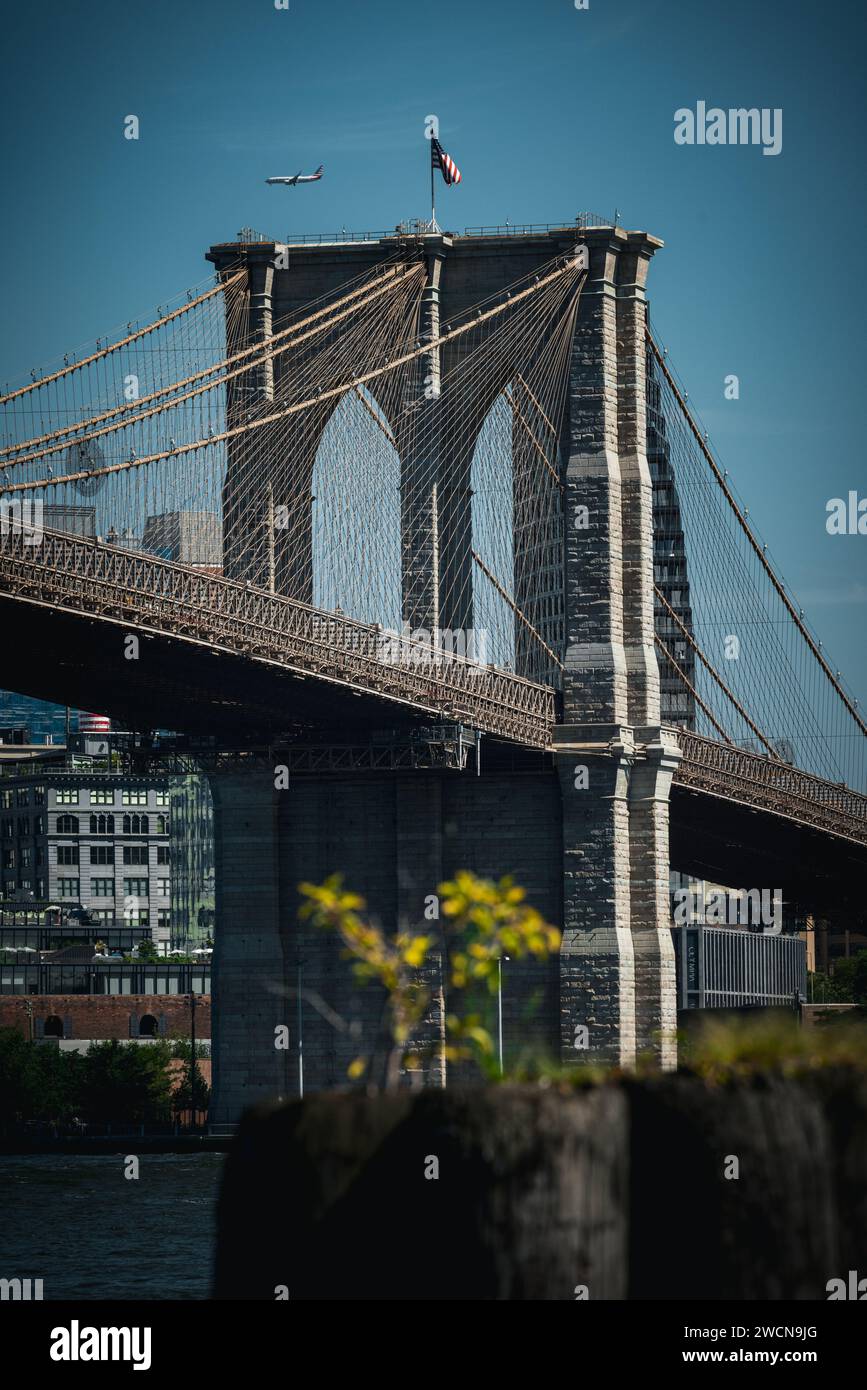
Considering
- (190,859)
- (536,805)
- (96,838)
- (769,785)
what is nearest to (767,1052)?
(536,805)

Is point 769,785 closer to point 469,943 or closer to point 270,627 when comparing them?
point 270,627

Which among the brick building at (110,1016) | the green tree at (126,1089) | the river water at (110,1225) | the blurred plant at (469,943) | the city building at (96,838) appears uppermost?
the city building at (96,838)

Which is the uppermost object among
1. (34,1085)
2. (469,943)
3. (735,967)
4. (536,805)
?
(536,805)

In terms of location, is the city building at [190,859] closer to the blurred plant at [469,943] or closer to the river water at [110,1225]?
the river water at [110,1225]

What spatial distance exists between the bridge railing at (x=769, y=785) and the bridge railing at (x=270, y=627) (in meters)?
6.66

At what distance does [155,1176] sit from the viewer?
2479 inches

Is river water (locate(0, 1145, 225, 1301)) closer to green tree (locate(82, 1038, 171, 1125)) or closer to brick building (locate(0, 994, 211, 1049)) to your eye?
green tree (locate(82, 1038, 171, 1125))

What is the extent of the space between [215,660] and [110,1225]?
11935 mm

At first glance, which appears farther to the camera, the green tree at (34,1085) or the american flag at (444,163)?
the green tree at (34,1085)

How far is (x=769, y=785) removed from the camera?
243 ft

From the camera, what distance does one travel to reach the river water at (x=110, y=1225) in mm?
41875

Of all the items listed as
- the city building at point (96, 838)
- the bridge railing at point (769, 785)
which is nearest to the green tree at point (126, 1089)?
the bridge railing at point (769, 785)

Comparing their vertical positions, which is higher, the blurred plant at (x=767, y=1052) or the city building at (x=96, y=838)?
the city building at (x=96, y=838)

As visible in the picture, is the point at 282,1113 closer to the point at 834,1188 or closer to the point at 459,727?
the point at 834,1188
